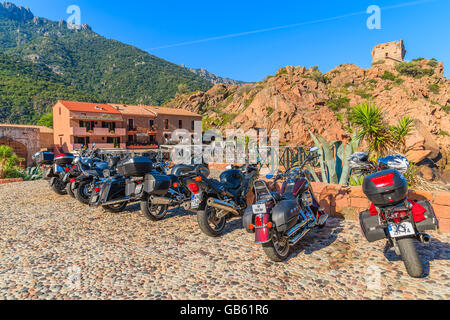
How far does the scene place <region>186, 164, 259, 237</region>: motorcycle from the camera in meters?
4.01

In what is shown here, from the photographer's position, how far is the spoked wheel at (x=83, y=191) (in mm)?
6367

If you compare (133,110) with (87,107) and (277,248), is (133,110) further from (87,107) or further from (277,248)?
(277,248)

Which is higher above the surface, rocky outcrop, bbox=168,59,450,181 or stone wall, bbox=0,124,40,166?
rocky outcrop, bbox=168,59,450,181

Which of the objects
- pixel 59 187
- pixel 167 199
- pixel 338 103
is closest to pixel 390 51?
pixel 338 103

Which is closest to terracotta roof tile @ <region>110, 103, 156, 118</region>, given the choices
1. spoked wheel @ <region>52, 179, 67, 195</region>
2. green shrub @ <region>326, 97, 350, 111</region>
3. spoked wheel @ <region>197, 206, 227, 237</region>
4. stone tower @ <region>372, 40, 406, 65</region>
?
green shrub @ <region>326, 97, 350, 111</region>

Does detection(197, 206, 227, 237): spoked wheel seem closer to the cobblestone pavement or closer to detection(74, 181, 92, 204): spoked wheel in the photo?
the cobblestone pavement

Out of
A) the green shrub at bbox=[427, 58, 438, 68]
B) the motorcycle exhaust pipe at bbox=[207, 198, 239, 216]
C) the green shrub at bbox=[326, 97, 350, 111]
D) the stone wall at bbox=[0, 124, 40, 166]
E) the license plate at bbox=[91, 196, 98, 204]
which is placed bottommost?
the license plate at bbox=[91, 196, 98, 204]

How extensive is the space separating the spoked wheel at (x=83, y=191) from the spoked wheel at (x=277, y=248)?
4903 mm

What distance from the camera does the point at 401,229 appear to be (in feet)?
8.23

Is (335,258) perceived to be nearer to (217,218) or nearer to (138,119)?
(217,218)

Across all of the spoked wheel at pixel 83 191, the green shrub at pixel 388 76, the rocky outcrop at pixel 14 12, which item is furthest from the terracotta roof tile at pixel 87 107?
the rocky outcrop at pixel 14 12

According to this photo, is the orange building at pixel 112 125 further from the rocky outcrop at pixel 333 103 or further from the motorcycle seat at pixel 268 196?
the motorcycle seat at pixel 268 196

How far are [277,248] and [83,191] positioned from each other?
5.12 meters
